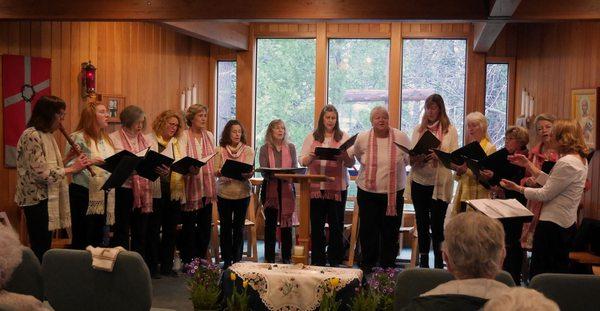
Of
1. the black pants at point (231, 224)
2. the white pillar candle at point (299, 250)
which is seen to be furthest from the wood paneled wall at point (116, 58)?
the white pillar candle at point (299, 250)

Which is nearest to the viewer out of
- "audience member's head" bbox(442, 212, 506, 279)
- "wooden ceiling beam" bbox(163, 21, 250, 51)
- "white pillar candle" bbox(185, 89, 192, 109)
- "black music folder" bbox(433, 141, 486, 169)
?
"audience member's head" bbox(442, 212, 506, 279)

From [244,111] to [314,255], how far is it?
3.05m

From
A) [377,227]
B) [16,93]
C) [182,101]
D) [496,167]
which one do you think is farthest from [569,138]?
[182,101]

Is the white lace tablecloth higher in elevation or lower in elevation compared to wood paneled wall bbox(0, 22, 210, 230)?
lower

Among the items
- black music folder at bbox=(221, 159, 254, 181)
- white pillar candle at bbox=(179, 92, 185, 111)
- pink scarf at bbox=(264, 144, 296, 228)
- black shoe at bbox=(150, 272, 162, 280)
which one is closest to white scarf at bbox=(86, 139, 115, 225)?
black shoe at bbox=(150, 272, 162, 280)

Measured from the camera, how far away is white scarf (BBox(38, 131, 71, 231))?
4.91 m

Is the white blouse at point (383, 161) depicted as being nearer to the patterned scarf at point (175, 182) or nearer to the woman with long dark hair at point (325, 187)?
the woman with long dark hair at point (325, 187)

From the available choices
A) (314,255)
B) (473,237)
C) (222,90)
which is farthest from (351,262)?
(473,237)

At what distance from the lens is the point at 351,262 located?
673 cm

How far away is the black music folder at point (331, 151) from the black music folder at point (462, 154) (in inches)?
28.0

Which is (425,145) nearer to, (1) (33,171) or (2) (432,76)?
(1) (33,171)

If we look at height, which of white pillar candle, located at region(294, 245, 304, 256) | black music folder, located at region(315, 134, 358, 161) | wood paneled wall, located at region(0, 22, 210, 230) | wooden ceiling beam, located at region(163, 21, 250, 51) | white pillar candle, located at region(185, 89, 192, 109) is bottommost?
white pillar candle, located at region(294, 245, 304, 256)

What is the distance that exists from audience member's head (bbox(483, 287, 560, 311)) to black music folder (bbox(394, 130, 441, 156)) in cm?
396

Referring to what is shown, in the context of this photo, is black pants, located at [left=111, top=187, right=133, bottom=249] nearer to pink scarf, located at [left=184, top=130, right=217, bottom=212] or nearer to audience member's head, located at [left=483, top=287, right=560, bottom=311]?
pink scarf, located at [left=184, top=130, right=217, bottom=212]
